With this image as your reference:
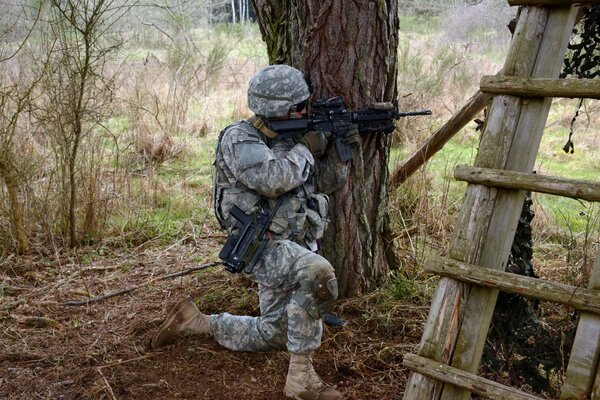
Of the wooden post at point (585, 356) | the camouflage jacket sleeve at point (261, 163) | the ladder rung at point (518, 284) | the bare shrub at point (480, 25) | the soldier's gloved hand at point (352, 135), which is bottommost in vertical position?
the wooden post at point (585, 356)

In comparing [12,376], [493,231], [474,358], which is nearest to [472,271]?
[493,231]

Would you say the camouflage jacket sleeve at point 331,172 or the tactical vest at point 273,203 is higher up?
the camouflage jacket sleeve at point 331,172

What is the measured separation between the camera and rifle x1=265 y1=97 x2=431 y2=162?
11.3 feet

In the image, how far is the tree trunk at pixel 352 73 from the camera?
368cm

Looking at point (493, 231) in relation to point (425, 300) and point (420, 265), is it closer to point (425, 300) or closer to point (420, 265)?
point (425, 300)

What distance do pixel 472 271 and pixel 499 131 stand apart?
0.55 m

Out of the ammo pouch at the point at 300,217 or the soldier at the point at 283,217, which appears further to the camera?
the ammo pouch at the point at 300,217

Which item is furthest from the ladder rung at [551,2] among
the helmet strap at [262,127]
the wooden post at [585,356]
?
the helmet strap at [262,127]

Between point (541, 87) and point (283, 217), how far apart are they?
158 centimetres

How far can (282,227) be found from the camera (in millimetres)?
3465

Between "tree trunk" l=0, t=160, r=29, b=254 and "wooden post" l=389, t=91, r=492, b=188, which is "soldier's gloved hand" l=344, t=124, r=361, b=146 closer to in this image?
"wooden post" l=389, t=91, r=492, b=188

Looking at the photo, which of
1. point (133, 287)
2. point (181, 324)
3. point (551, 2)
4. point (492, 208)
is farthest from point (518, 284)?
point (133, 287)

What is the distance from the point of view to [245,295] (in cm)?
423

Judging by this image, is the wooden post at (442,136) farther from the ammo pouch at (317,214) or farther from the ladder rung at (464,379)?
the ladder rung at (464,379)
